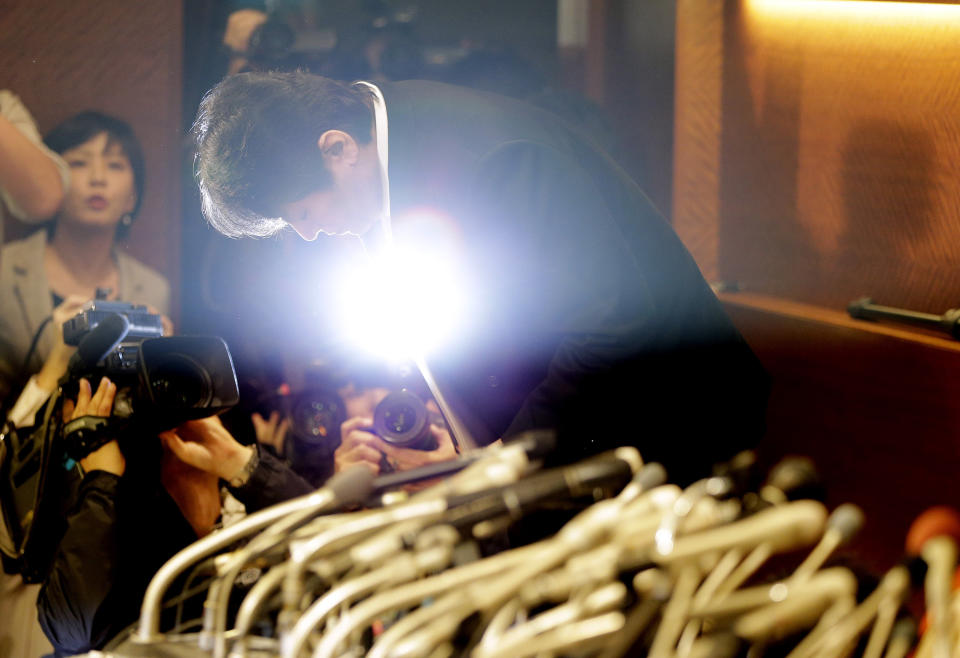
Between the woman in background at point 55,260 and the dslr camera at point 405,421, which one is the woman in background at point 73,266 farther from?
the dslr camera at point 405,421

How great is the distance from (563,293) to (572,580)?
2.52 feet

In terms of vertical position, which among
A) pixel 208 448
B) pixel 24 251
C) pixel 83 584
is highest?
pixel 24 251

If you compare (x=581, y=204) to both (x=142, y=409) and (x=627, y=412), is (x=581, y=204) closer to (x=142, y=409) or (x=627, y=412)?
(x=627, y=412)

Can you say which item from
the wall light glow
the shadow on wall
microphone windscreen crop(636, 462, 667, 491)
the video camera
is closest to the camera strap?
the video camera

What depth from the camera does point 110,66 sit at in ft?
6.11

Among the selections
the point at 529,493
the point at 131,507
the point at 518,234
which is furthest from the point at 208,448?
the point at 529,493

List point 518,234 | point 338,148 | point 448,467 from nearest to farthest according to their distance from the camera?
point 448,467, point 518,234, point 338,148

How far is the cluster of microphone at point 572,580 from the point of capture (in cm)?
69

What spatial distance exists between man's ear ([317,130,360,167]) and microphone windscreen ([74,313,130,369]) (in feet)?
1.44

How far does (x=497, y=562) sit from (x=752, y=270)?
1394 millimetres

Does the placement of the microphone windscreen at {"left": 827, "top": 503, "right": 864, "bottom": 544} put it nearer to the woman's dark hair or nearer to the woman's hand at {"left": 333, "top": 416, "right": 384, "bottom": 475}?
the woman's hand at {"left": 333, "top": 416, "right": 384, "bottom": 475}

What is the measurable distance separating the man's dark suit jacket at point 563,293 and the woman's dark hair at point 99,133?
677 millimetres

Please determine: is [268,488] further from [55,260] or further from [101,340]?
[55,260]

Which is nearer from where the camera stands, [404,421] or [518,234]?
[518,234]
